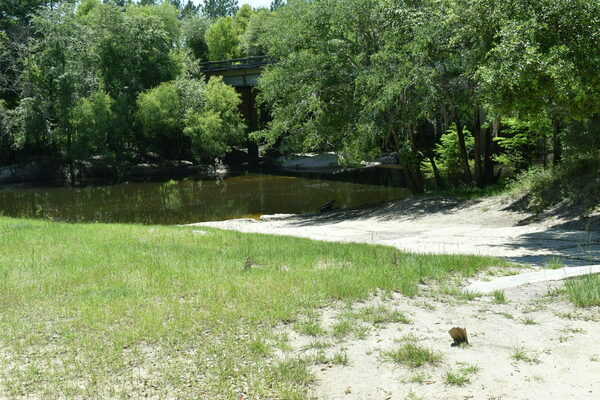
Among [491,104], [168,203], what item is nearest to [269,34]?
[168,203]

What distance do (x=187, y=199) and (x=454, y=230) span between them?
2064cm

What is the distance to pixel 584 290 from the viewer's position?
730 cm

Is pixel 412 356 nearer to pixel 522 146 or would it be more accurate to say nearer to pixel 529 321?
pixel 529 321

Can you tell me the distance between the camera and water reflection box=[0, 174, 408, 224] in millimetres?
27875

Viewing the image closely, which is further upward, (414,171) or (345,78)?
(345,78)

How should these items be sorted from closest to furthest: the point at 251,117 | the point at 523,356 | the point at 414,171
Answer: the point at 523,356, the point at 414,171, the point at 251,117

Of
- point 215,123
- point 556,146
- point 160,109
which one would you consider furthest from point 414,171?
point 160,109

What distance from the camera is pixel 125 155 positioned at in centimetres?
4691

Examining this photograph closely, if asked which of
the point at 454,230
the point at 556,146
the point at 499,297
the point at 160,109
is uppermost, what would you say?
the point at 160,109

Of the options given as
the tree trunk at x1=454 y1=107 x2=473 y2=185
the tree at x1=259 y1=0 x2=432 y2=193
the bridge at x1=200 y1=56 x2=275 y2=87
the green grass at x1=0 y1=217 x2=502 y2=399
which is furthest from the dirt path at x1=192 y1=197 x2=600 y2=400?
the bridge at x1=200 y1=56 x2=275 y2=87

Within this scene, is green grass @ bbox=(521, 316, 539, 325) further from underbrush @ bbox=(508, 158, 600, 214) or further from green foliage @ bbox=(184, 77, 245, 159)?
green foliage @ bbox=(184, 77, 245, 159)

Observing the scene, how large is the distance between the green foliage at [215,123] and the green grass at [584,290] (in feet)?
122

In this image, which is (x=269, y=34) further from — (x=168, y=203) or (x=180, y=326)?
(x=180, y=326)

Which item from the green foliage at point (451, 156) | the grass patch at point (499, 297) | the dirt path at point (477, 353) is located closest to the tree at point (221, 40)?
the green foliage at point (451, 156)
